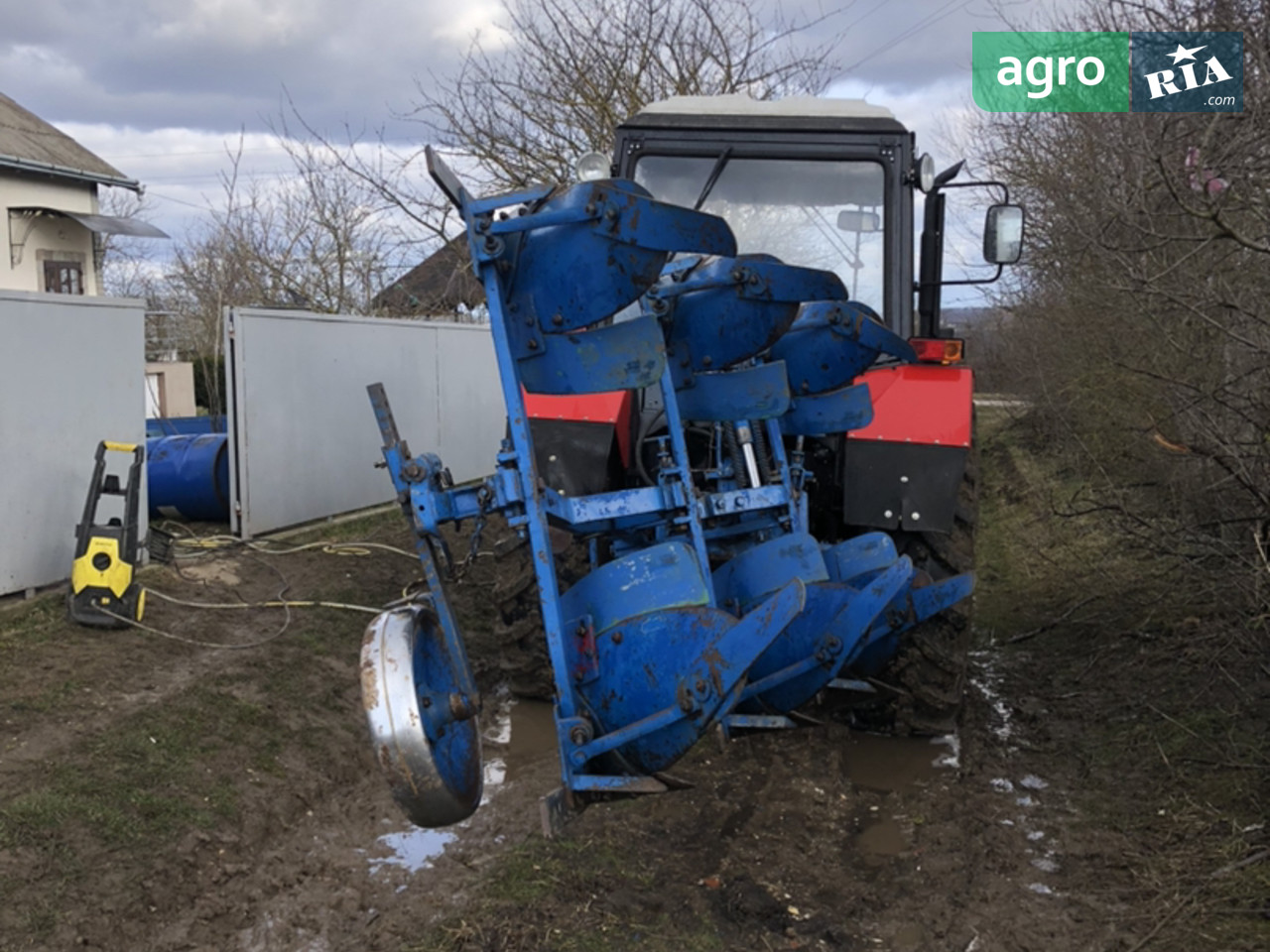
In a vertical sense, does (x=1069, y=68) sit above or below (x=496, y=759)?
above

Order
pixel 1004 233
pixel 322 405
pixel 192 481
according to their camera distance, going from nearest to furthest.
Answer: pixel 1004 233 → pixel 192 481 → pixel 322 405

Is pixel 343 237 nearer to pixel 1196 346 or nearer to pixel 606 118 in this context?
pixel 606 118

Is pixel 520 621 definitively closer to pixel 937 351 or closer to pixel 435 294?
pixel 937 351

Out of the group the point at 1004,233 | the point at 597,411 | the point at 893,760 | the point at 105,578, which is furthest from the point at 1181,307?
the point at 105,578

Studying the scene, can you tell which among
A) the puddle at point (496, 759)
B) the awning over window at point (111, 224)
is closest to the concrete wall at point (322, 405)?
the puddle at point (496, 759)

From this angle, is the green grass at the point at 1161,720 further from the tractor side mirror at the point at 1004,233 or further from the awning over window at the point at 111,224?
the awning over window at the point at 111,224

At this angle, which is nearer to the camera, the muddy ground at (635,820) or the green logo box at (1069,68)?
the muddy ground at (635,820)

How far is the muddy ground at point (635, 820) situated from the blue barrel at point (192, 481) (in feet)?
7.80

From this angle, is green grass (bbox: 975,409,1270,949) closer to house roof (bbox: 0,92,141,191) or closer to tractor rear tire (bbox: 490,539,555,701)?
tractor rear tire (bbox: 490,539,555,701)

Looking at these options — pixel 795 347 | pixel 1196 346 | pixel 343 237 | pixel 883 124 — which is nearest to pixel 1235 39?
pixel 883 124

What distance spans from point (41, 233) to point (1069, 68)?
15522 millimetres

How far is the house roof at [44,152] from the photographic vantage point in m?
17.5

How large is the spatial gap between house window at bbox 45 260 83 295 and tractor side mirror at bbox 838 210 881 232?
15634mm

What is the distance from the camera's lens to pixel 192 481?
8.48m
